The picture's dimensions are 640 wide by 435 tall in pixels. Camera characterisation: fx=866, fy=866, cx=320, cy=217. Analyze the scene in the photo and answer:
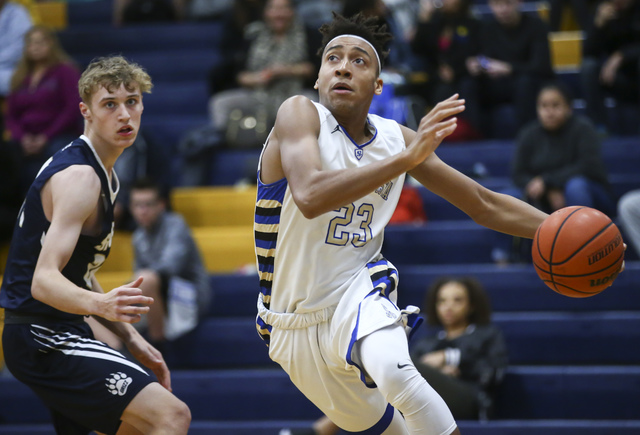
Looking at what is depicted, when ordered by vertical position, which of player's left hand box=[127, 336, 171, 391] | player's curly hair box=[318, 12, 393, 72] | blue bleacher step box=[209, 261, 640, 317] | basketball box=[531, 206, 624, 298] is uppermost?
player's curly hair box=[318, 12, 393, 72]

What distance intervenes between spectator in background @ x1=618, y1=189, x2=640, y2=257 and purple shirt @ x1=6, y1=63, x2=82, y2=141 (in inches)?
204

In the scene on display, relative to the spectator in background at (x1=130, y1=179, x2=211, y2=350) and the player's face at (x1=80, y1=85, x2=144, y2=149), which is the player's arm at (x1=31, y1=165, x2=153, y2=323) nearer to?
the player's face at (x1=80, y1=85, x2=144, y2=149)

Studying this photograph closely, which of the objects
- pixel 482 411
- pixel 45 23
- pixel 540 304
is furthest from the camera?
pixel 45 23

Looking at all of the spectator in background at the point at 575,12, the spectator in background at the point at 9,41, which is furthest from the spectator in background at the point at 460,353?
the spectator in background at the point at 9,41

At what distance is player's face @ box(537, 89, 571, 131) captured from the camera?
7008 millimetres

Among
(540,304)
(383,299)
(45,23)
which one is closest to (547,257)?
(383,299)

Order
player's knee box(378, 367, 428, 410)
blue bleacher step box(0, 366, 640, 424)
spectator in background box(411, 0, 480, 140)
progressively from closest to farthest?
player's knee box(378, 367, 428, 410), blue bleacher step box(0, 366, 640, 424), spectator in background box(411, 0, 480, 140)

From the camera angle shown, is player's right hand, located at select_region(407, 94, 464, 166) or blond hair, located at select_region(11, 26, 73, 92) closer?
player's right hand, located at select_region(407, 94, 464, 166)

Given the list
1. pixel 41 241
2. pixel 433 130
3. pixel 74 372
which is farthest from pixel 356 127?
pixel 74 372

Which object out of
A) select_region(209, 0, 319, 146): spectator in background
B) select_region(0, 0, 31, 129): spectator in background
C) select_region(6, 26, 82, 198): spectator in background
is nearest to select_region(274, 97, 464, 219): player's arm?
select_region(209, 0, 319, 146): spectator in background

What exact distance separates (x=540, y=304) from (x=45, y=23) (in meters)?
7.84

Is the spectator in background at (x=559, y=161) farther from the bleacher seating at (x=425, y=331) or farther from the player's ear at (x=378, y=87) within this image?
the player's ear at (x=378, y=87)

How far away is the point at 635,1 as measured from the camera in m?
7.98

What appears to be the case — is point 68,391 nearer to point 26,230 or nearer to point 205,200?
point 26,230
